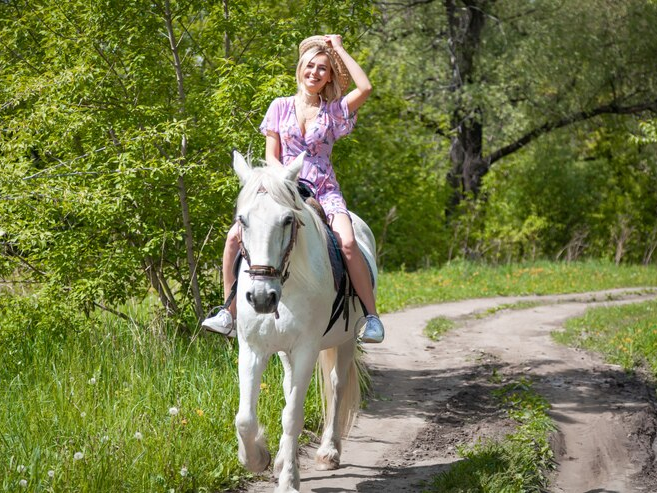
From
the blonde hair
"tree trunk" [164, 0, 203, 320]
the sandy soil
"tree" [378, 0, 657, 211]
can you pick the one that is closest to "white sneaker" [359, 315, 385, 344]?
the sandy soil

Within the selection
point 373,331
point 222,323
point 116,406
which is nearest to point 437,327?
point 373,331

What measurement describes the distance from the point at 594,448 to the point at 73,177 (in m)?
4.87

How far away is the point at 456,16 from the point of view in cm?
2203

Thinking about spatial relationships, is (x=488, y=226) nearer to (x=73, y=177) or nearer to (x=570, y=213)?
(x=570, y=213)

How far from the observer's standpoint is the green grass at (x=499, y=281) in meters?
15.5

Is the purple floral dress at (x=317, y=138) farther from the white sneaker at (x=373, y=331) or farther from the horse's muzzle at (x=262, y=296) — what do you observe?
the horse's muzzle at (x=262, y=296)

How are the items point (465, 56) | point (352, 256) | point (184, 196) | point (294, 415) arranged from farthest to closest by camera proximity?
point (465, 56) → point (184, 196) → point (352, 256) → point (294, 415)

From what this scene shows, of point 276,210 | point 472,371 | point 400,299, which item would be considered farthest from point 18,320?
point 400,299

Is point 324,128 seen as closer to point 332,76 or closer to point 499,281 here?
point 332,76

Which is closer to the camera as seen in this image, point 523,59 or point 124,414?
point 124,414

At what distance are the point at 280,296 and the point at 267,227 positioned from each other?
374mm

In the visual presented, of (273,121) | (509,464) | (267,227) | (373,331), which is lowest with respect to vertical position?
(509,464)

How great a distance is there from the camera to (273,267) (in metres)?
4.46

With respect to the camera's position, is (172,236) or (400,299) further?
(400,299)
